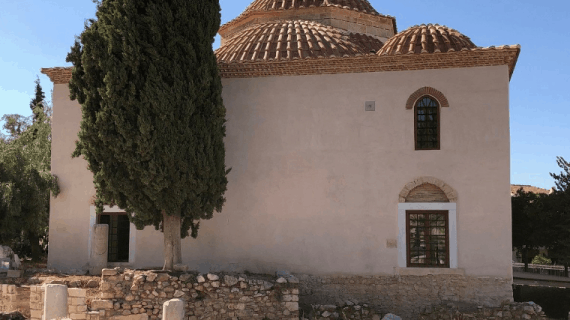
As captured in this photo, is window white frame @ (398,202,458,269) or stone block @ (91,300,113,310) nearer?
stone block @ (91,300,113,310)

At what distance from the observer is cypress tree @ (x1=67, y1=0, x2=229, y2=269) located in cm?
998

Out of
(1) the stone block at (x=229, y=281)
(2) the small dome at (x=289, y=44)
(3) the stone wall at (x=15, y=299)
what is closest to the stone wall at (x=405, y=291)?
(1) the stone block at (x=229, y=281)

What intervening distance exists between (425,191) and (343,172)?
1684mm

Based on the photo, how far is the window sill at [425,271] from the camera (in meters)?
10.8

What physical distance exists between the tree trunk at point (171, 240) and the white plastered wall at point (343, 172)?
4.62 ft

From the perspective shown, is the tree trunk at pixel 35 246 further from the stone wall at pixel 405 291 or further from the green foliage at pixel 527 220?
the green foliage at pixel 527 220

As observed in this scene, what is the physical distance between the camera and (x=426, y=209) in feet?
36.2

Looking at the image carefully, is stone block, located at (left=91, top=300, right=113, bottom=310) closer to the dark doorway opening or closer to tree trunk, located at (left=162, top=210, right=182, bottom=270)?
tree trunk, located at (left=162, top=210, right=182, bottom=270)

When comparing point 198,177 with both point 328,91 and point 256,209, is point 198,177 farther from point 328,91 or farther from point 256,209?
point 328,91

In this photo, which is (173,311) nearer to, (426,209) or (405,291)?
(405,291)

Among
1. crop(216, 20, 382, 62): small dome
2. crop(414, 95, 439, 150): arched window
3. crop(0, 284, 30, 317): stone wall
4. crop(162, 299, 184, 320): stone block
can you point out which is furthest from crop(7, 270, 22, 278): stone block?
crop(414, 95, 439, 150): arched window

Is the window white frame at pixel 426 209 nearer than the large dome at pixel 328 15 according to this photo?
Yes

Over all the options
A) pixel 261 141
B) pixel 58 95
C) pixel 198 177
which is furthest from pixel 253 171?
pixel 58 95

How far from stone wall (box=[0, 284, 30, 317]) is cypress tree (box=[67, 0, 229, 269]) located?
92.7 inches
